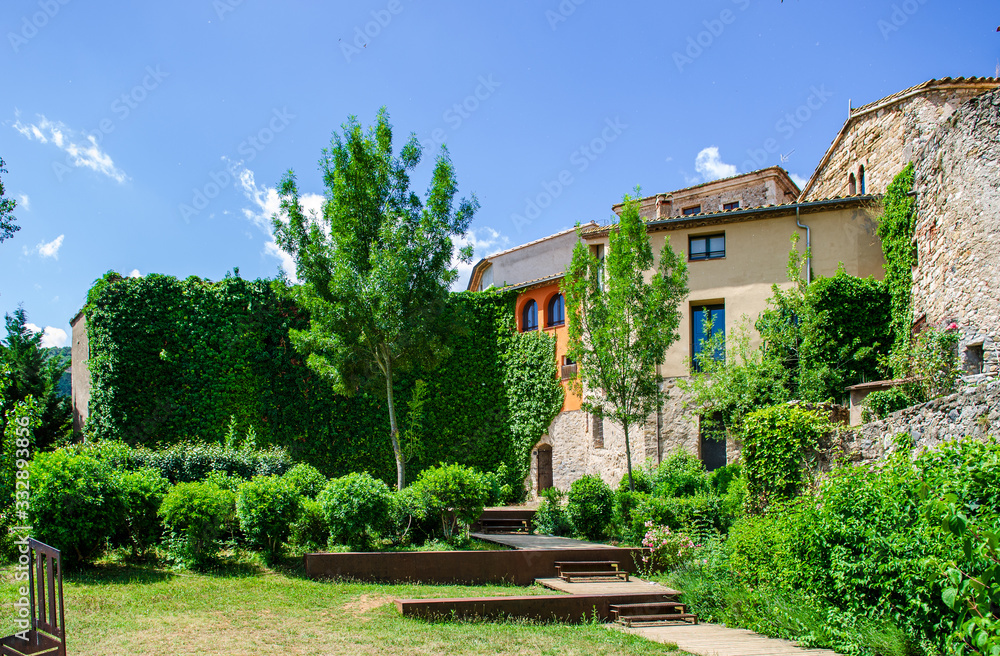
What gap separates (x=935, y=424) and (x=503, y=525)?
9.42m

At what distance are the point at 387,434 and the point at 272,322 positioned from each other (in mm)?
5046

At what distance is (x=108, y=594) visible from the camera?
8.77 m

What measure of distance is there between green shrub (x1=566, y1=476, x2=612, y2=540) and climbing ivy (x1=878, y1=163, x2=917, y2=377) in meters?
8.39

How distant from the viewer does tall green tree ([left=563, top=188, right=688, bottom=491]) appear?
15742 millimetres

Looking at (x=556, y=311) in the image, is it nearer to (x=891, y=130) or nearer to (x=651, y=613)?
(x=891, y=130)

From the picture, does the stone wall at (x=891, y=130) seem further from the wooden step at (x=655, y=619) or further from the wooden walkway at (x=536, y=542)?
the wooden step at (x=655, y=619)

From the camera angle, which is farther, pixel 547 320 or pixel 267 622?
pixel 547 320

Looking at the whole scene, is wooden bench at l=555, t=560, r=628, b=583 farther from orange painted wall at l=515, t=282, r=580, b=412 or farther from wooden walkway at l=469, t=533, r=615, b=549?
orange painted wall at l=515, t=282, r=580, b=412

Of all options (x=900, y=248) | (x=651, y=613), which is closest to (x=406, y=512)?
(x=651, y=613)

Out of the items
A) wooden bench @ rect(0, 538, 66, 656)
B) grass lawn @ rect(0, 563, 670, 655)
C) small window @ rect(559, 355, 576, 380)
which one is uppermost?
small window @ rect(559, 355, 576, 380)

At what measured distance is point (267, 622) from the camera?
7.86 metres

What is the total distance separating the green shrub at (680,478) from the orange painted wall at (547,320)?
177 inches

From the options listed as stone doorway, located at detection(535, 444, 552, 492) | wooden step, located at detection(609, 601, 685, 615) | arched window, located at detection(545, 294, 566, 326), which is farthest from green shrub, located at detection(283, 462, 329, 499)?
arched window, located at detection(545, 294, 566, 326)

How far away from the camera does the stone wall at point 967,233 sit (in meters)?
14.4
